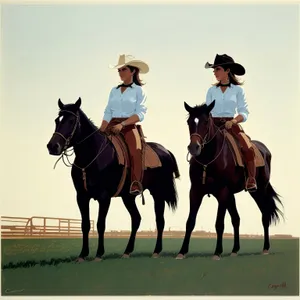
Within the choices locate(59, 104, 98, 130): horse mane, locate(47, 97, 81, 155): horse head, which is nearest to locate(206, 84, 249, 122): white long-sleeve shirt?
locate(59, 104, 98, 130): horse mane

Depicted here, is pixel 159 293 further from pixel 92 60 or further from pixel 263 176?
pixel 92 60

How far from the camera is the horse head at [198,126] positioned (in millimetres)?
5934

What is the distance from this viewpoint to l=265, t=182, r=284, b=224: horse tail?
20.8 feet

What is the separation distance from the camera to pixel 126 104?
6.25 metres

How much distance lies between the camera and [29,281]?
20.6 feet

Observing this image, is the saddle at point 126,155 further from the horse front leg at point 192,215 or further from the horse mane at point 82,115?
the horse front leg at point 192,215

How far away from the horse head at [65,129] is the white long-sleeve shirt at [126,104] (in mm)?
402

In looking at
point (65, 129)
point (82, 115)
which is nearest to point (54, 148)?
point (65, 129)

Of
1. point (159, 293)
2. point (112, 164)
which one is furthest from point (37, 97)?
point (159, 293)

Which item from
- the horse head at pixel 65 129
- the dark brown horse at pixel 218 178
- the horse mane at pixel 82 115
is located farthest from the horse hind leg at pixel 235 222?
the horse head at pixel 65 129

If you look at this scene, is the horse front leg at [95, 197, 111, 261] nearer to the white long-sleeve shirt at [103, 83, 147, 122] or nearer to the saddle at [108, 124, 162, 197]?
the saddle at [108, 124, 162, 197]

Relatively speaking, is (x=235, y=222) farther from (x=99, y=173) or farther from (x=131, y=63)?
(x=131, y=63)

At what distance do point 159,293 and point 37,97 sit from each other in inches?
89.1

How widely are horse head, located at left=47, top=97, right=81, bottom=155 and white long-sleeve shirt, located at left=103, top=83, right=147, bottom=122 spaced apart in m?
0.40
